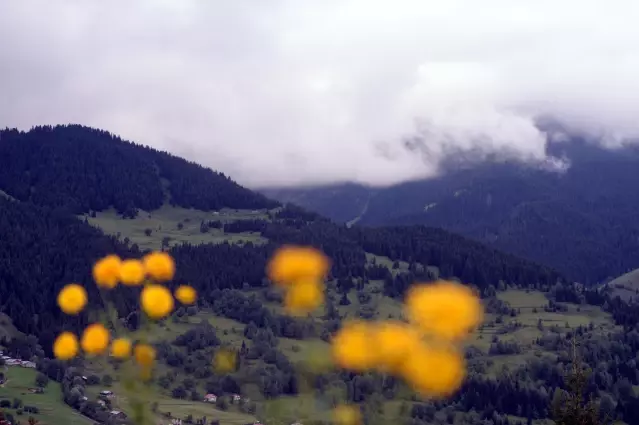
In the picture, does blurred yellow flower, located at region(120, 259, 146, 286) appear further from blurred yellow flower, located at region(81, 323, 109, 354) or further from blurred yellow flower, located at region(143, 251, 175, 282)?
blurred yellow flower, located at region(81, 323, 109, 354)

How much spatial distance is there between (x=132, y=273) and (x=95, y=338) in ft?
2.75

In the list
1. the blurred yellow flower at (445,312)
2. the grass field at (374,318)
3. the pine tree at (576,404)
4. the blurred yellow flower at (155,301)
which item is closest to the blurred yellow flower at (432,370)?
the blurred yellow flower at (445,312)

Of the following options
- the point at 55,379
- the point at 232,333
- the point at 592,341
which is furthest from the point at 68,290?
the point at 592,341

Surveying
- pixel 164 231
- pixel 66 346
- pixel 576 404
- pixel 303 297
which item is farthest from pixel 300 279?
pixel 164 231

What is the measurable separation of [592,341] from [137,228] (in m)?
112

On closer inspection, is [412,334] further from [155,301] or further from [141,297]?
[141,297]

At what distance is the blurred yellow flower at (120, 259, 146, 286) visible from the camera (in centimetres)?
668

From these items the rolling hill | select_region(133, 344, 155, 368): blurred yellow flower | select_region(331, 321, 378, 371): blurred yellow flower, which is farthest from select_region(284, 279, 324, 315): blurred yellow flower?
the rolling hill

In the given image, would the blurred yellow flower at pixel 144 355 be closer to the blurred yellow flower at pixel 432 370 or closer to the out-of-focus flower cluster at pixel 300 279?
the out-of-focus flower cluster at pixel 300 279

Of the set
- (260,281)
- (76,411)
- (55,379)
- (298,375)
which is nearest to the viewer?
(298,375)

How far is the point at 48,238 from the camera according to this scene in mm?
144875

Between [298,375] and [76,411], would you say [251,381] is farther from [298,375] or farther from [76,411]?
[298,375]

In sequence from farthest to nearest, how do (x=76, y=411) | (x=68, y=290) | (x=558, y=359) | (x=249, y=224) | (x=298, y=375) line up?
1. (x=249, y=224)
2. (x=558, y=359)
3. (x=76, y=411)
4. (x=68, y=290)
5. (x=298, y=375)

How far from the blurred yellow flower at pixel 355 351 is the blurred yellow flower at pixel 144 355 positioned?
1.48 metres
